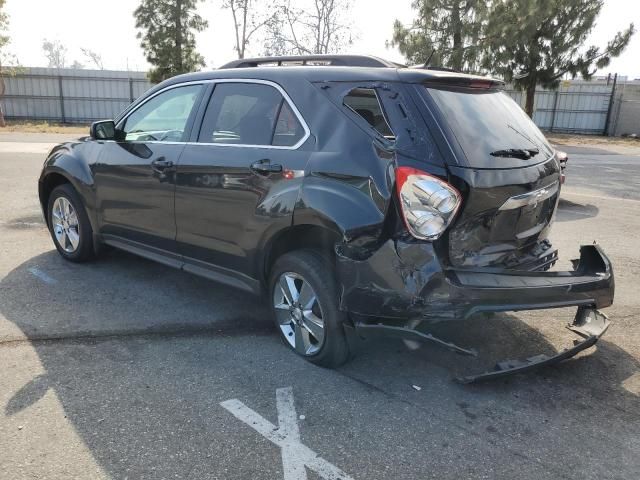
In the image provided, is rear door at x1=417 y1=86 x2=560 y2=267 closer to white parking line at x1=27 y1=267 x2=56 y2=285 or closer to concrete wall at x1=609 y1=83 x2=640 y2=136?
white parking line at x1=27 y1=267 x2=56 y2=285

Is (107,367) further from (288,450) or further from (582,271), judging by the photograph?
(582,271)

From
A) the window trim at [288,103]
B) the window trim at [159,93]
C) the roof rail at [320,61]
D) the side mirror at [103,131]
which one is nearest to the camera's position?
the window trim at [288,103]

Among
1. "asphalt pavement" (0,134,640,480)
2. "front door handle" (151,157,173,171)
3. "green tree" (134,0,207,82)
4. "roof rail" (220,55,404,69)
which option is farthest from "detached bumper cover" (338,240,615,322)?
"green tree" (134,0,207,82)

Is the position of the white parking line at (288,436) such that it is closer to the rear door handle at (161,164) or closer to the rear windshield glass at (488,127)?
the rear windshield glass at (488,127)

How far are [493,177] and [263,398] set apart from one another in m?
1.81

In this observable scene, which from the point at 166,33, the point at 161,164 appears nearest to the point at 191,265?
the point at 161,164

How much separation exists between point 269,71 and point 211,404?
2.20 meters

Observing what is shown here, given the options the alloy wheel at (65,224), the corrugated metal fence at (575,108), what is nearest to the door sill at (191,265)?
the alloy wheel at (65,224)

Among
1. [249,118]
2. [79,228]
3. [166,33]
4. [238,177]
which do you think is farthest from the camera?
[166,33]

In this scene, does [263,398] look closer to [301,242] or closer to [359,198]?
[301,242]

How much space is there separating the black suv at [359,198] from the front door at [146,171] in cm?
2

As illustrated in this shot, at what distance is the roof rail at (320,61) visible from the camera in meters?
3.72

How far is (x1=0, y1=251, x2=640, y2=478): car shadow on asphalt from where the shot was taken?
9.55 feet

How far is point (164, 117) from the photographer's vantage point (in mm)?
4543
